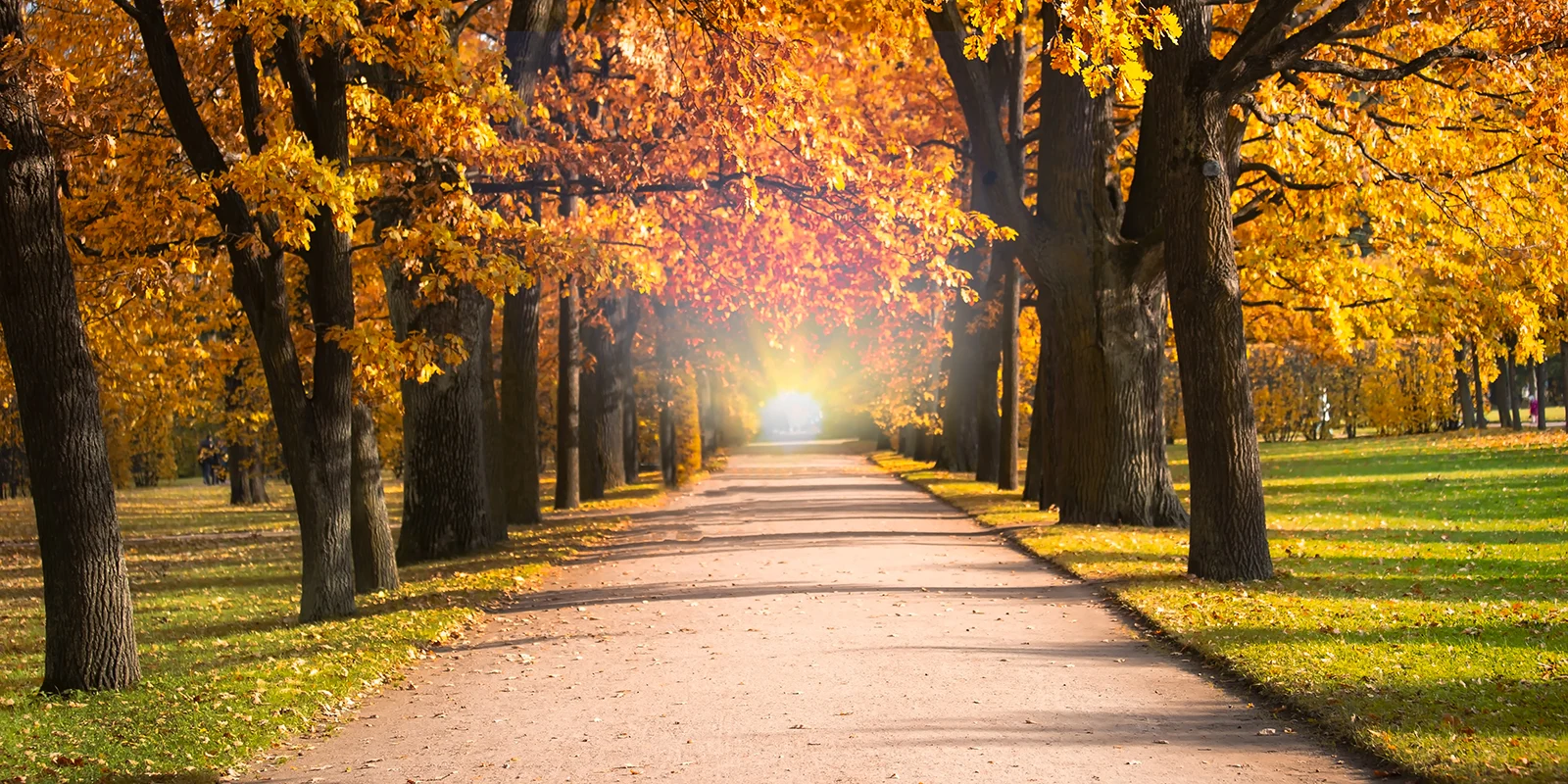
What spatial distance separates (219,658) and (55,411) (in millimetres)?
2369

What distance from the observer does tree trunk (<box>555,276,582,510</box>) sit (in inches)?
1133

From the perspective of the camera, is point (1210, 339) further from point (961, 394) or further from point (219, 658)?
point (961, 394)

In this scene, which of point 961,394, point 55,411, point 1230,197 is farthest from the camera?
point 961,394

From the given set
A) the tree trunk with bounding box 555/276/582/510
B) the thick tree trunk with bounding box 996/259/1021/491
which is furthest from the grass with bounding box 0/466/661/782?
the thick tree trunk with bounding box 996/259/1021/491

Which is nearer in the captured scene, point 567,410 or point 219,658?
point 219,658

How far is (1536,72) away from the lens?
1327 centimetres

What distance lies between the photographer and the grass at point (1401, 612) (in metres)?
7.24

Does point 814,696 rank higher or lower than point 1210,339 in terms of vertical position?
lower

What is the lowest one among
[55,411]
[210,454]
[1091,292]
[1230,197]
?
[210,454]

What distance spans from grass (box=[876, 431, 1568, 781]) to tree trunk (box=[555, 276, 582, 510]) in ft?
26.8

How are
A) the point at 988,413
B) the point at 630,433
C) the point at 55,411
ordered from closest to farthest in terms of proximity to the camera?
1. the point at 55,411
2. the point at 988,413
3. the point at 630,433

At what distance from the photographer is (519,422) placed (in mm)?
25031

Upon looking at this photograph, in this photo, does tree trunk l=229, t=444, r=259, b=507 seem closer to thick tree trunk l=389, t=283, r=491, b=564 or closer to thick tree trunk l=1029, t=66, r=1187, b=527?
thick tree trunk l=389, t=283, r=491, b=564

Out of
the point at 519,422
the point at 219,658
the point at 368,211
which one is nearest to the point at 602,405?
the point at 519,422
